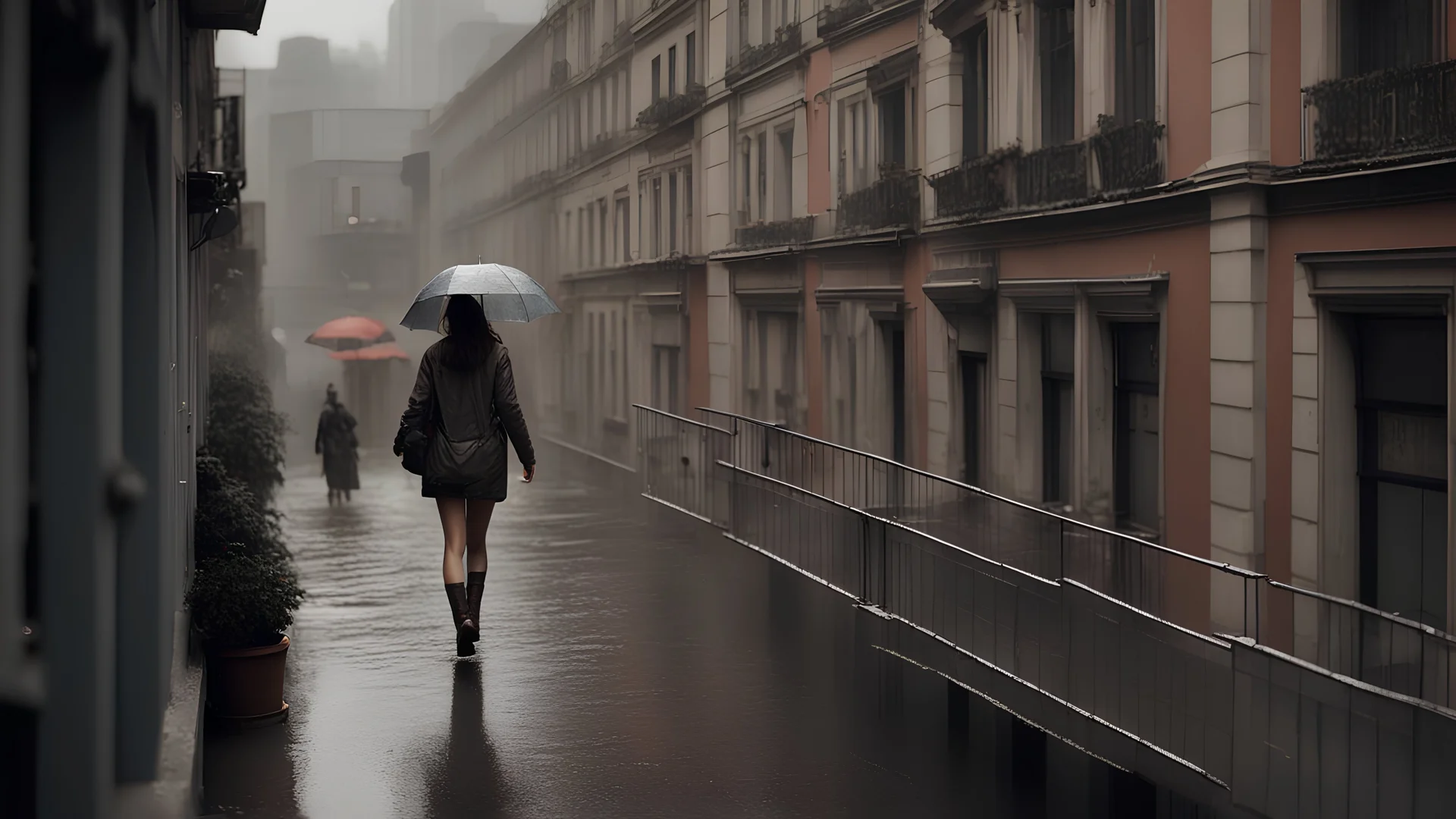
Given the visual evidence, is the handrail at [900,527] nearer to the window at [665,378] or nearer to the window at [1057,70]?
the window at [1057,70]

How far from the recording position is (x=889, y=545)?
31.3 feet

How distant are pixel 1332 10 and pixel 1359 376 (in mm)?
1978

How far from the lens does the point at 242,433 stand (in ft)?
51.6

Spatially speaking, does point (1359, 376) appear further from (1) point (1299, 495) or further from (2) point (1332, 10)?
(2) point (1332, 10)

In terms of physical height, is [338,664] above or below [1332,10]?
below

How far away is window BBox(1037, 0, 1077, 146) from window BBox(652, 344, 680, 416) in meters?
14.1

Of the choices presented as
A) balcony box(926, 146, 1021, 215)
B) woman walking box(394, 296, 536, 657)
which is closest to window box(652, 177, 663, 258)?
balcony box(926, 146, 1021, 215)

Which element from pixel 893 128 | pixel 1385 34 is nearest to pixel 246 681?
pixel 1385 34

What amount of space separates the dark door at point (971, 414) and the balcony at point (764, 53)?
6.44 m

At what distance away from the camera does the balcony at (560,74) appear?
1409 inches

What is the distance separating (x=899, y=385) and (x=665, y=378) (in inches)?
450

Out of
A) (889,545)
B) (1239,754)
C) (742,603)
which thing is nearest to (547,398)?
(742,603)

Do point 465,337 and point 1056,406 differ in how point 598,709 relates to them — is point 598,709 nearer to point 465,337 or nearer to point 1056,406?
point 465,337

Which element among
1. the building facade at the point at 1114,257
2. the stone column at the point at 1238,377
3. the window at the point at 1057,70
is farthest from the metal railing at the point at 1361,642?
the window at the point at 1057,70
